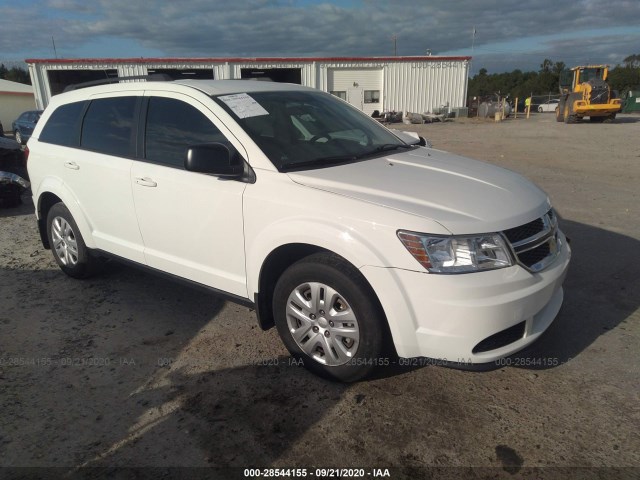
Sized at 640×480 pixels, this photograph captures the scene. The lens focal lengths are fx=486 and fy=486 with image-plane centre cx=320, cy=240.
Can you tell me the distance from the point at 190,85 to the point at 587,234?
15.6 ft

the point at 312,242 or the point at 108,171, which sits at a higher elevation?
the point at 108,171

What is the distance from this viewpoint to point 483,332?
2545mm

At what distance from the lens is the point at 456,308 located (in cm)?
250

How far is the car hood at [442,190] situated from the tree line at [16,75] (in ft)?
281

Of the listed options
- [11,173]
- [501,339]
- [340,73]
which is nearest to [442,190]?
[501,339]

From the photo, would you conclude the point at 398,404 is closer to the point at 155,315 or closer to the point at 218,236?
the point at 218,236

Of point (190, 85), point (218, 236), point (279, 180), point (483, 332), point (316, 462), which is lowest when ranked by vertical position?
point (316, 462)

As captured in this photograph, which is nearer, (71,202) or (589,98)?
(71,202)

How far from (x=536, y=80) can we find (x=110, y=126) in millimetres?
78783

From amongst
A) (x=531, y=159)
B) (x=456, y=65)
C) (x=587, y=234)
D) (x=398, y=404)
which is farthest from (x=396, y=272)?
(x=456, y=65)

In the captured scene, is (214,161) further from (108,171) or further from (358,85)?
(358,85)

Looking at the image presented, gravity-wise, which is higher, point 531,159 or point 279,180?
point 279,180

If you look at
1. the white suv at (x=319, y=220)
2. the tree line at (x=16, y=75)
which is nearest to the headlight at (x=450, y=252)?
the white suv at (x=319, y=220)

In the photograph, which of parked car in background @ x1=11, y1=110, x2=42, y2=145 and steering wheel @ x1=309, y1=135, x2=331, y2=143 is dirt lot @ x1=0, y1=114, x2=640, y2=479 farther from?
parked car in background @ x1=11, y1=110, x2=42, y2=145
